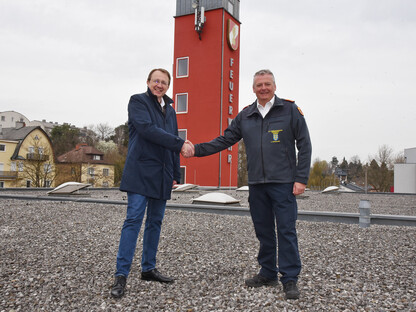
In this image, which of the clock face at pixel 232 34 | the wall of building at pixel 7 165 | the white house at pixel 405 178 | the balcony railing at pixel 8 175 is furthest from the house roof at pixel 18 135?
the white house at pixel 405 178

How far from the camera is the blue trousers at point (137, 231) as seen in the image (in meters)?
3.48

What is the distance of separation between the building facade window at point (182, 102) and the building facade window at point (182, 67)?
5.71 ft

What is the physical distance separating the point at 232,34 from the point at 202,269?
30.5m

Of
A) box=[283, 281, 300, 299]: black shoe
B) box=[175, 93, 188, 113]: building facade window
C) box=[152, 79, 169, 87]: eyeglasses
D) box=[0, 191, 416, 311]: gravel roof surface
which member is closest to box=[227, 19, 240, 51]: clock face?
box=[175, 93, 188, 113]: building facade window

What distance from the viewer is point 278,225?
3561 millimetres

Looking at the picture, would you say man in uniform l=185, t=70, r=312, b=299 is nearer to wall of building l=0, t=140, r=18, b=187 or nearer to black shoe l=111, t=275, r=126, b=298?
black shoe l=111, t=275, r=126, b=298

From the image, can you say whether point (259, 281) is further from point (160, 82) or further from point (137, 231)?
point (160, 82)

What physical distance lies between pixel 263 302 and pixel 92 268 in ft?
6.63

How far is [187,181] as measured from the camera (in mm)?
31797

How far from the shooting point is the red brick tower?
31.1 metres

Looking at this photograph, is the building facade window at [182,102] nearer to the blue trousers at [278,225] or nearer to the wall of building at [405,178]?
the wall of building at [405,178]

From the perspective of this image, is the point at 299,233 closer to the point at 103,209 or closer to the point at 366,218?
the point at 366,218

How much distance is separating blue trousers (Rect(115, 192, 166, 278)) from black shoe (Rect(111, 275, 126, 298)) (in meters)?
0.05

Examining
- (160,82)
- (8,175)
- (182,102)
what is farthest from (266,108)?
(8,175)
